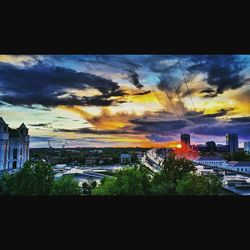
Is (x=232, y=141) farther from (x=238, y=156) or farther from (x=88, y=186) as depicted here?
(x=88, y=186)

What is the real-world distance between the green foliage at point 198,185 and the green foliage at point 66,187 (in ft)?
3.46

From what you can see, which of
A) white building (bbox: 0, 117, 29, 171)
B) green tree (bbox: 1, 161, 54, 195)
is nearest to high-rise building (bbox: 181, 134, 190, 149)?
green tree (bbox: 1, 161, 54, 195)

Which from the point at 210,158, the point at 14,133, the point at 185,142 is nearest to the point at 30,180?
the point at 14,133

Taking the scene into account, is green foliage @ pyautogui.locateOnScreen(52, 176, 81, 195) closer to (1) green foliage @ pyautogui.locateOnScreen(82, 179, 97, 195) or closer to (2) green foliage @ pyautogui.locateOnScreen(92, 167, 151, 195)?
(1) green foliage @ pyautogui.locateOnScreen(82, 179, 97, 195)

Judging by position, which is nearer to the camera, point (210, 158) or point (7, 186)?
point (7, 186)

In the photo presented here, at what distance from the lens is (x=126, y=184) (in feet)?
9.57

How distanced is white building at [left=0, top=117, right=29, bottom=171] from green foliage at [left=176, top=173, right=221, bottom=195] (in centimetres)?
172

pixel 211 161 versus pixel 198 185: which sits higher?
pixel 211 161

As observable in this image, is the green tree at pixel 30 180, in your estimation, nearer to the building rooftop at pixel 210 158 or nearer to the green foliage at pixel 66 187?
the green foliage at pixel 66 187

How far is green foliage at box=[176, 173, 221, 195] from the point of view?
286 cm

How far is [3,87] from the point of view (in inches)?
116

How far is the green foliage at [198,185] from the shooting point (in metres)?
2.86

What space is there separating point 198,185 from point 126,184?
0.76 metres

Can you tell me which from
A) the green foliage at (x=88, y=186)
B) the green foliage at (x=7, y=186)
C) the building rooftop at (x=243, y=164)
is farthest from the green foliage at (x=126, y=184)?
the building rooftop at (x=243, y=164)
